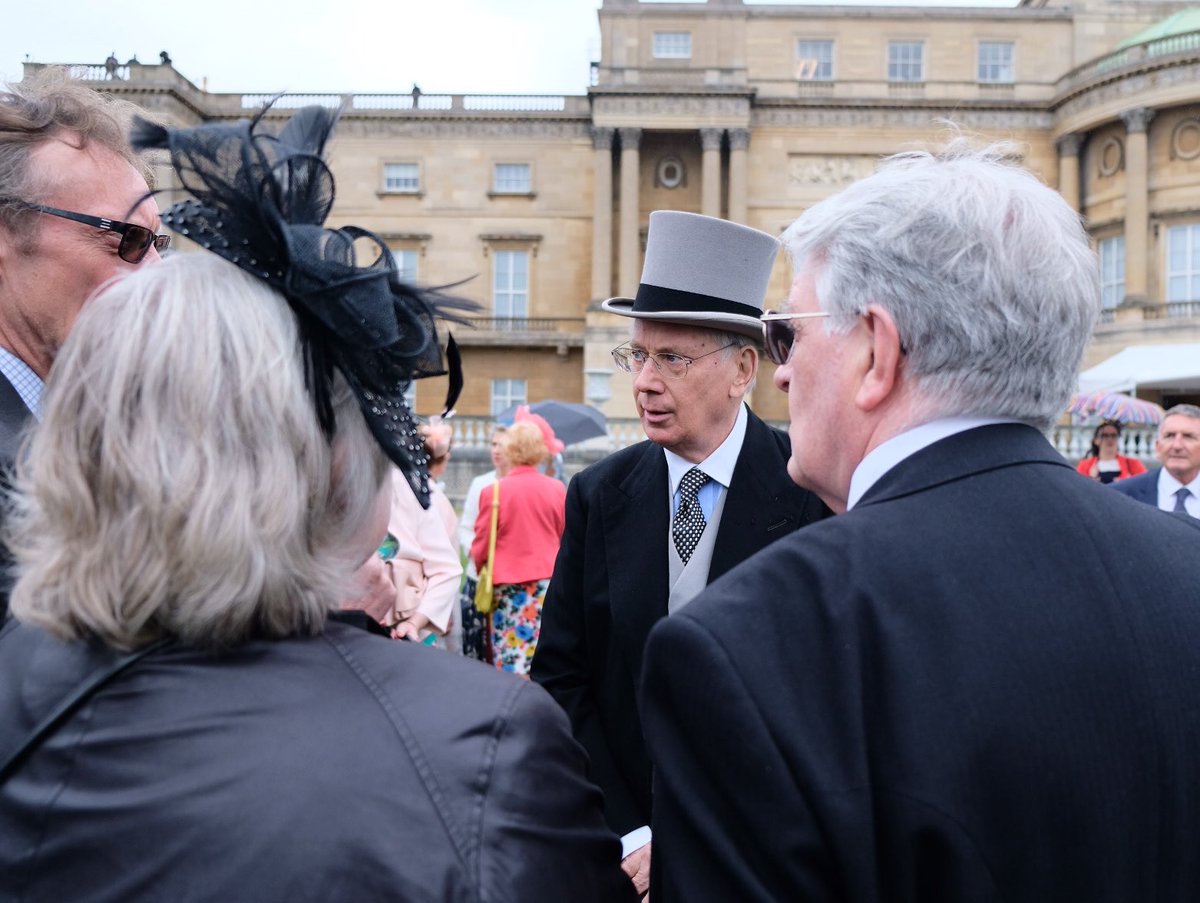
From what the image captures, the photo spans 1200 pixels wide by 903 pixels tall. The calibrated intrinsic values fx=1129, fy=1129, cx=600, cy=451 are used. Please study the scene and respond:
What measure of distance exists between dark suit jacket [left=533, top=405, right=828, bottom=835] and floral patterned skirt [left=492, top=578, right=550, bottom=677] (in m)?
4.08

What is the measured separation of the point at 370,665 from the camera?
55.0 inches

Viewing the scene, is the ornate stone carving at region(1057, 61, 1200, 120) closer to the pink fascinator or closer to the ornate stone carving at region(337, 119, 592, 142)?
the ornate stone carving at region(337, 119, 592, 142)

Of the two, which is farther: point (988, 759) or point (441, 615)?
point (441, 615)

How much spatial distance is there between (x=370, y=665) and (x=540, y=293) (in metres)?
35.5

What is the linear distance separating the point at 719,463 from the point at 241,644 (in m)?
2.11

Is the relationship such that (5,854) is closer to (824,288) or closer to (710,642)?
(710,642)

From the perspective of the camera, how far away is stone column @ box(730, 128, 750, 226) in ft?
114

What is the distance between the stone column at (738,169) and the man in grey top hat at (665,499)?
3203 cm

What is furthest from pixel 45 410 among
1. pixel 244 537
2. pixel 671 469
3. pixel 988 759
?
pixel 671 469

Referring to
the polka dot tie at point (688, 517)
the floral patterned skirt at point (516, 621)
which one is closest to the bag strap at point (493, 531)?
the floral patterned skirt at point (516, 621)

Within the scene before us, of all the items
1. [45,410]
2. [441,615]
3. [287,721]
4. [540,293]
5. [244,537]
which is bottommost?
[441,615]

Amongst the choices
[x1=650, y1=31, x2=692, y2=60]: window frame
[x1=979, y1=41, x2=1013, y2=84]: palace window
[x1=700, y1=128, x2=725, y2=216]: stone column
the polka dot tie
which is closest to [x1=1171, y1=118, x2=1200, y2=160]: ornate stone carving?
[x1=979, y1=41, x2=1013, y2=84]: palace window

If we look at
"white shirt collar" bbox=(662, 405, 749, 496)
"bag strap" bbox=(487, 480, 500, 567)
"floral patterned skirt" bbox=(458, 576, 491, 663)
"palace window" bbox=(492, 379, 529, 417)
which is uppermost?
"palace window" bbox=(492, 379, 529, 417)

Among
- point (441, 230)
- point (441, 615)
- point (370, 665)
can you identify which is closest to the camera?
point (370, 665)
